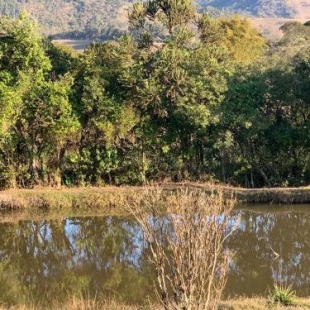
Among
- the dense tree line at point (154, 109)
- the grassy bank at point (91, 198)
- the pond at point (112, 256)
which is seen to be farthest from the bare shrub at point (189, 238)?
the dense tree line at point (154, 109)

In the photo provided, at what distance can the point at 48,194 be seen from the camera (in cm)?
1579

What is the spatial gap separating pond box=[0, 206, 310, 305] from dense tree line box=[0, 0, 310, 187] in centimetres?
379

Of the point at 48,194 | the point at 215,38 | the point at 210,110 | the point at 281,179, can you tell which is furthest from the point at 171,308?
the point at 215,38

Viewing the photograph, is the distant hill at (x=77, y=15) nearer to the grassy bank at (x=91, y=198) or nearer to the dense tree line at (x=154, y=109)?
the dense tree line at (x=154, y=109)

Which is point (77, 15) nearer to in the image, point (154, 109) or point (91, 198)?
point (154, 109)

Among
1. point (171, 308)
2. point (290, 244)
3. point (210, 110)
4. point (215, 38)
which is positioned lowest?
point (290, 244)

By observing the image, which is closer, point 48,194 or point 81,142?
point 48,194

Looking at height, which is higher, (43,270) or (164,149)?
(164,149)

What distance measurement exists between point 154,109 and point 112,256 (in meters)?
8.75

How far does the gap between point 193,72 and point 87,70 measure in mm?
3789

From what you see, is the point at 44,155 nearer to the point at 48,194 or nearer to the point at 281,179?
the point at 48,194

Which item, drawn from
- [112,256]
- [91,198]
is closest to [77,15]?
[91,198]

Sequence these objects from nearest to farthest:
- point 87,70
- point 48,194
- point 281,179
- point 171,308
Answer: point 171,308, point 48,194, point 87,70, point 281,179

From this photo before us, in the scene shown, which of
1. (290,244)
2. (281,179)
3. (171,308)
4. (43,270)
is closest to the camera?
(171,308)
